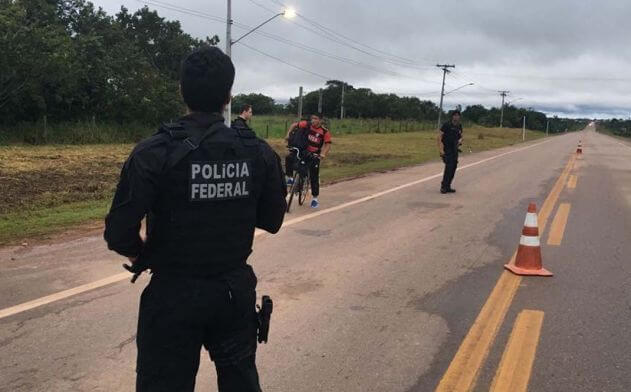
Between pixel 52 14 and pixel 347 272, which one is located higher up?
pixel 52 14

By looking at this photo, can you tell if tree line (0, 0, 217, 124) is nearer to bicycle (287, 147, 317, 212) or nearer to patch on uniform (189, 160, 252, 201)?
bicycle (287, 147, 317, 212)

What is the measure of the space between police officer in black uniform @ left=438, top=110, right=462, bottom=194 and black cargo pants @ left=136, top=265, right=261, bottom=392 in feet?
39.5

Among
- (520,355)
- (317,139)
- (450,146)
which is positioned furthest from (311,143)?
(520,355)

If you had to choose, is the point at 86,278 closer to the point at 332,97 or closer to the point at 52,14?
the point at 52,14

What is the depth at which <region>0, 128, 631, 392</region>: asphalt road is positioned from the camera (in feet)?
13.4

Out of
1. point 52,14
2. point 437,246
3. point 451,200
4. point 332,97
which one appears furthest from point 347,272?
point 332,97

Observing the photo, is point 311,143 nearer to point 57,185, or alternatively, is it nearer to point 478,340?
point 57,185

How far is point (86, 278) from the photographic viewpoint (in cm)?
617

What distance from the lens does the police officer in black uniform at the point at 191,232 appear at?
7.67ft

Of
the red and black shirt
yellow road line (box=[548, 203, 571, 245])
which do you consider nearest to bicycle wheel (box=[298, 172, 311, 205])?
the red and black shirt

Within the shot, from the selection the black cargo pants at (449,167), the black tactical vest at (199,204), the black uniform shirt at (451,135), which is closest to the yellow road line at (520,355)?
the black tactical vest at (199,204)

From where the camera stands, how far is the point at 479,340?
477 centimetres

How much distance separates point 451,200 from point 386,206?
1.94m

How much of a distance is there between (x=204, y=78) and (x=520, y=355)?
3.31 metres
